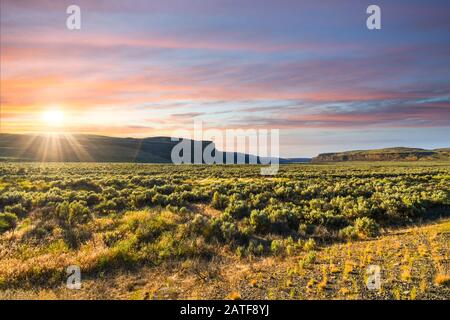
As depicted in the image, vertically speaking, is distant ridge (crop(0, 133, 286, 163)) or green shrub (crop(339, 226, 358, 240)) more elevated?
distant ridge (crop(0, 133, 286, 163))

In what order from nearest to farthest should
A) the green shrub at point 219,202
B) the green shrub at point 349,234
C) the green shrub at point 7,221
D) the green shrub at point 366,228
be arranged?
the green shrub at point 349,234 → the green shrub at point 366,228 → the green shrub at point 7,221 → the green shrub at point 219,202

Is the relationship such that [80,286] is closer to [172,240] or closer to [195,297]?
[195,297]

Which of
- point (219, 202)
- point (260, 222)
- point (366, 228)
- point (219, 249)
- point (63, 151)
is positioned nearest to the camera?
point (219, 249)

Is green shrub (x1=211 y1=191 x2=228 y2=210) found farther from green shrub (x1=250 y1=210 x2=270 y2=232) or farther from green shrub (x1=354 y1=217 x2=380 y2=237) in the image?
green shrub (x1=354 y1=217 x2=380 y2=237)

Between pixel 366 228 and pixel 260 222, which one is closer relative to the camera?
pixel 366 228

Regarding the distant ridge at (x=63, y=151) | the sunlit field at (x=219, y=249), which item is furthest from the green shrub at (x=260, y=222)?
the distant ridge at (x=63, y=151)

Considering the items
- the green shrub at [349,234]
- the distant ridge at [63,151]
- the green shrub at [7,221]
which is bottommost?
the green shrub at [349,234]

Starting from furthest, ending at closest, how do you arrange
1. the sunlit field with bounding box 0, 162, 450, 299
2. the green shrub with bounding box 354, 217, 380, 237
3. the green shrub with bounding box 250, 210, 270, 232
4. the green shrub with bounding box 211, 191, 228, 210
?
the green shrub with bounding box 211, 191, 228, 210 < the green shrub with bounding box 250, 210, 270, 232 < the green shrub with bounding box 354, 217, 380, 237 < the sunlit field with bounding box 0, 162, 450, 299

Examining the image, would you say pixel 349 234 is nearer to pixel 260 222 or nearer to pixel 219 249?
pixel 260 222

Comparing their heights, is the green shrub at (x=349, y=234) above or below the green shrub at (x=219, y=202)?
below

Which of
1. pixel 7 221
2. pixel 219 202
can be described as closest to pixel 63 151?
pixel 7 221

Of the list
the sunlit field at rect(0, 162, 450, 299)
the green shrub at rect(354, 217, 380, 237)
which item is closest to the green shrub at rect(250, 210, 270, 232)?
the sunlit field at rect(0, 162, 450, 299)

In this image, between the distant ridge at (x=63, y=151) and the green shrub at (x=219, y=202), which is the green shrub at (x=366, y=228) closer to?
the green shrub at (x=219, y=202)
